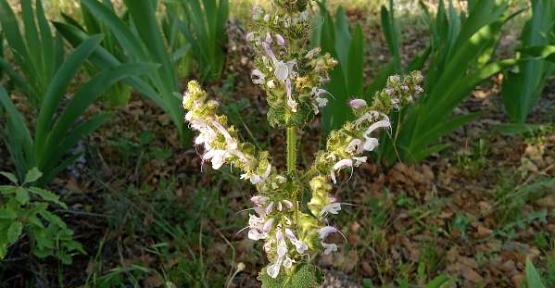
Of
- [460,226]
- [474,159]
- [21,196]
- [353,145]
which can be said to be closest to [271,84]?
[353,145]

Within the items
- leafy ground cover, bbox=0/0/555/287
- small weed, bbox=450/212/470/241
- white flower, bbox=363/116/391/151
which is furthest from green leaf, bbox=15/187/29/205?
small weed, bbox=450/212/470/241

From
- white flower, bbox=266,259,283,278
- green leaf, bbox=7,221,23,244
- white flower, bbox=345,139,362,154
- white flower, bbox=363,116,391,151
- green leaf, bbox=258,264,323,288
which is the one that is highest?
white flower, bbox=363,116,391,151

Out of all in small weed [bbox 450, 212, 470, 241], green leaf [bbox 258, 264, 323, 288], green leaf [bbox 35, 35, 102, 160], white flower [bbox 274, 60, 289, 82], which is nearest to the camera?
white flower [bbox 274, 60, 289, 82]

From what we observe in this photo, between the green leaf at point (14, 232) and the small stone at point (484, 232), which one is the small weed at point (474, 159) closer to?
the small stone at point (484, 232)

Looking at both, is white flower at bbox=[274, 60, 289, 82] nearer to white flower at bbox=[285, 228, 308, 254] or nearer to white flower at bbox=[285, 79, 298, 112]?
white flower at bbox=[285, 79, 298, 112]

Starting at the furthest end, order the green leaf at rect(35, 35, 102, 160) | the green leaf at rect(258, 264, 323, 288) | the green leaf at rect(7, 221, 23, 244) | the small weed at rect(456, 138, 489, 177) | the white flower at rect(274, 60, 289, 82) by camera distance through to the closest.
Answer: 1. the small weed at rect(456, 138, 489, 177)
2. the green leaf at rect(35, 35, 102, 160)
3. the green leaf at rect(7, 221, 23, 244)
4. the green leaf at rect(258, 264, 323, 288)
5. the white flower at rect(274, 60, 289, 82)

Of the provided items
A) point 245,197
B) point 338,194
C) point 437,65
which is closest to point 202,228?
point 245,197
